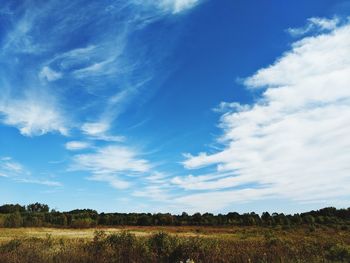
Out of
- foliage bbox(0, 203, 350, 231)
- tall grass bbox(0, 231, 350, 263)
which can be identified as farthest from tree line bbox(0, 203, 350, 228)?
tall grass bbox(0, 231, 350, 263)

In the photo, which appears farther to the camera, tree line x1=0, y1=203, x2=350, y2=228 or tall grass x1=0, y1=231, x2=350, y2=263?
tree line x1=0, y1=203, x2=350, y2=228

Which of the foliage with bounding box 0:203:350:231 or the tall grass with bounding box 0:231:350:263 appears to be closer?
the tall grass with bounding box 0:231:350:263

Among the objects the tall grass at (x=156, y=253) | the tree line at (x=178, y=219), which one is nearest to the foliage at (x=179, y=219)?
the tree line at (x=178, y=219)

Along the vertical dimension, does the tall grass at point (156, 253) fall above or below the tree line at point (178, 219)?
below

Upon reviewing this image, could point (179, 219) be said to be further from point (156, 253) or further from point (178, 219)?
point (156, 253)

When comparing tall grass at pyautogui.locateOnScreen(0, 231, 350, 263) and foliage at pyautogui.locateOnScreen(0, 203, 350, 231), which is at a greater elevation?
foliage at pyautogui.locateOnScreen(0, 203, 350, 231)

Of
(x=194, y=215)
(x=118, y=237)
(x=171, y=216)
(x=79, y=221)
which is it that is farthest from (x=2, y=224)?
(x=118, y=237)

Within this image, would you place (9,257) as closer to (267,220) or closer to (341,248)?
(341,248)

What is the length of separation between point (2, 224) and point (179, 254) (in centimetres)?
7862

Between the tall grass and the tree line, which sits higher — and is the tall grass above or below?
below

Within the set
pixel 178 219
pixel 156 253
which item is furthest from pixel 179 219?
pixel 156 253

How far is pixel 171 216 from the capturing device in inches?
4528

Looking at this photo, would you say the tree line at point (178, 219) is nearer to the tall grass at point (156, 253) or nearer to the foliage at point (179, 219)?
the foliage at point (179, 219)

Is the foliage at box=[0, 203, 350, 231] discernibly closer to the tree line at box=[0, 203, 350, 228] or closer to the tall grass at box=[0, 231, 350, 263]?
the tree line at box=[0, 203, 350, 228]
